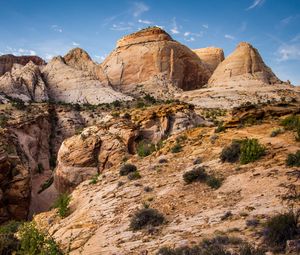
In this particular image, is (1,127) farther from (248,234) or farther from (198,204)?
Answer: (248,234)

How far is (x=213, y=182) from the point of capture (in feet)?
40.9

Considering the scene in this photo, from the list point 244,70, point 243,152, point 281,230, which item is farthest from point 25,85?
point 281,230

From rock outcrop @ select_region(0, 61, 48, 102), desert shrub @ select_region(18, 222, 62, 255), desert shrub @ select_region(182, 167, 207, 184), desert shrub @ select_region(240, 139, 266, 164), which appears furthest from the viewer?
→ rock outcrop @ select_region(0, 61, 48, 102)

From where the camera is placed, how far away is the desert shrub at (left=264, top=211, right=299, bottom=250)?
24.7 feet

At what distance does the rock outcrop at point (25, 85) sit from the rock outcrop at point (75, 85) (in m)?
1.66

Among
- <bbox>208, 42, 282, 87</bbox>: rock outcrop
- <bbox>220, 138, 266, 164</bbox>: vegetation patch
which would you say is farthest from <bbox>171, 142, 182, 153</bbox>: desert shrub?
<bbox>208, 42, 282, 87</bbox>: rock outcrop

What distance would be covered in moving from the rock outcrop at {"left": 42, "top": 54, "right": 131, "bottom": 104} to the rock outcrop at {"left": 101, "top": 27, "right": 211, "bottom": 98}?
4013 millimetres

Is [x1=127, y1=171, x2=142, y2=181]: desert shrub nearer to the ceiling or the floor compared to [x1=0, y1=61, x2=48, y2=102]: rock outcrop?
nearer to the floor

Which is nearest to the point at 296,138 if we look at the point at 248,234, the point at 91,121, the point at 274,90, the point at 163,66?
the point at 248,234

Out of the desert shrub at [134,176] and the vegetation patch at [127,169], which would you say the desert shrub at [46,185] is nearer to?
the vegetation patch at [127,169]

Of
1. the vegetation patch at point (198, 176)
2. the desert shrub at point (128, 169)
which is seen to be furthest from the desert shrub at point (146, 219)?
the desert shrub at point (128, 169)

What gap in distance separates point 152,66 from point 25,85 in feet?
61.4

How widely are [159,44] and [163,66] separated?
4128 mm

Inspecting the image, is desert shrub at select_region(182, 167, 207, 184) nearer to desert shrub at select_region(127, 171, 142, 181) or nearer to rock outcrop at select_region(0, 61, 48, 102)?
desert shrub at select_region(127, 171, 142, 181)
